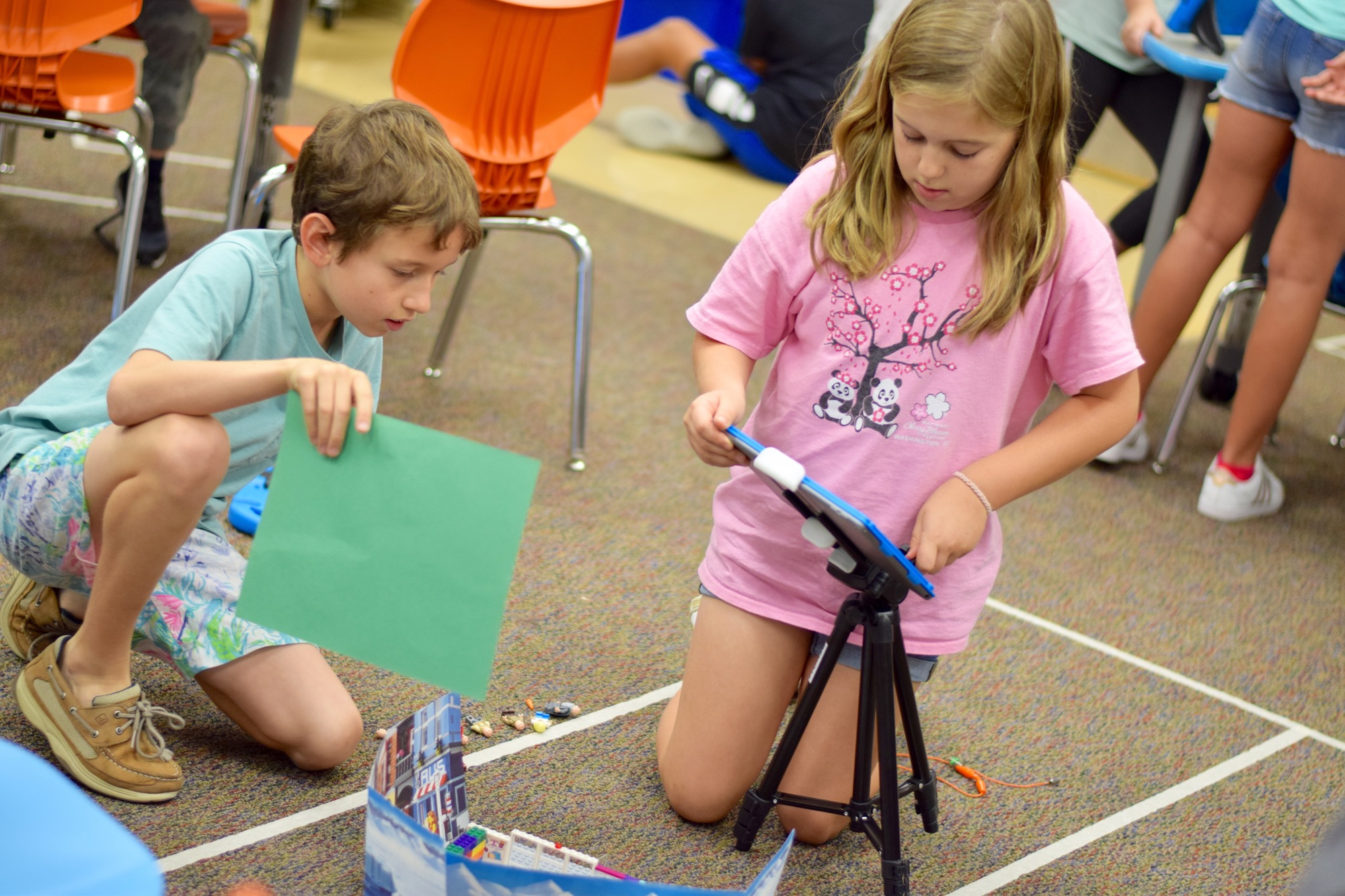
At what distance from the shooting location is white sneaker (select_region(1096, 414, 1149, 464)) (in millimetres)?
2391

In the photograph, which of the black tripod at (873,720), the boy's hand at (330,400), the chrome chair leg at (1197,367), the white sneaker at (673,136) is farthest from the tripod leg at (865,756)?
the white sneaker at (673,136)

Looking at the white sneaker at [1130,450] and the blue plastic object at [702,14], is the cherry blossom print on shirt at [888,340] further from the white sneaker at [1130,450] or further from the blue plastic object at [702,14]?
the blue plastic object at [702,14]

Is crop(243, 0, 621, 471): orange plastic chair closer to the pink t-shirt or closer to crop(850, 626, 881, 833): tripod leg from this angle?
the pink t-shirt

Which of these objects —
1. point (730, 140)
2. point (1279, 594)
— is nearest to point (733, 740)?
point (1279, 594)

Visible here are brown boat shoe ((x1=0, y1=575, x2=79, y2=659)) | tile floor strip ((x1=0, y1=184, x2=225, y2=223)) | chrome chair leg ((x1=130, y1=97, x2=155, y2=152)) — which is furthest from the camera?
tile floor strip ((x1=0, y1=184, x2=225, y2=223))

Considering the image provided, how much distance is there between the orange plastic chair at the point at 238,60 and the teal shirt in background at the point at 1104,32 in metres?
1.51

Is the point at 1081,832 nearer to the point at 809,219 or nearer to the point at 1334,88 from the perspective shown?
the point at 809,219

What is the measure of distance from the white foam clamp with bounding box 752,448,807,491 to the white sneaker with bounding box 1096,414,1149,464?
155cm

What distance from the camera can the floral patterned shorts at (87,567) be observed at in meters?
1.12

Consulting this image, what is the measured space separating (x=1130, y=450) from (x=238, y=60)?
1.82 metres

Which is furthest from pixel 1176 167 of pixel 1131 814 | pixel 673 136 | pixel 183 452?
pixel 673 136

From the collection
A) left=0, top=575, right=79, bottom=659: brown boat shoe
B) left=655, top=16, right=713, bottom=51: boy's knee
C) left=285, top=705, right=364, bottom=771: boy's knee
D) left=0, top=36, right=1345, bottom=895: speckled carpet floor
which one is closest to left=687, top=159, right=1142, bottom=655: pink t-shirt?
left=0, top=36, right=1345, bottom=895: speckled carpet floor

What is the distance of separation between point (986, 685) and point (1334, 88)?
104 centimetres

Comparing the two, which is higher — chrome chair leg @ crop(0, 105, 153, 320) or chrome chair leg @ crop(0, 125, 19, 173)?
chrome chair leg @ crop(0, 105, 153, 320)
